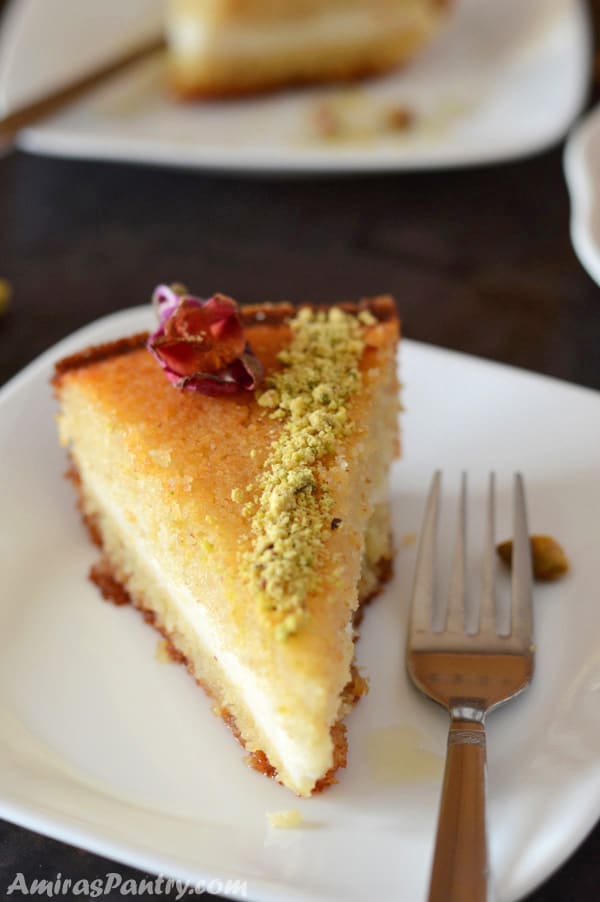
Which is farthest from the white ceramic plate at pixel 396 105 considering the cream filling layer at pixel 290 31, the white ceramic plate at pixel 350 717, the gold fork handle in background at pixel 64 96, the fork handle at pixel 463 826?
the fork handle at pixel 463 826

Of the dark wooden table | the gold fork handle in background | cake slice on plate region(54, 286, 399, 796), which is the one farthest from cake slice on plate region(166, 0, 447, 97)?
cake slice on plate region(54, 286, 399, 796)

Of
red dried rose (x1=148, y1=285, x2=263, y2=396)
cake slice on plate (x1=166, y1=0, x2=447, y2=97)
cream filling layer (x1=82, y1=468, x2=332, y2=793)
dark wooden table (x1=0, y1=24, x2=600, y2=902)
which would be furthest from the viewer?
cake slice on plate (x1=166, y1=0, x2=447, y2=97)

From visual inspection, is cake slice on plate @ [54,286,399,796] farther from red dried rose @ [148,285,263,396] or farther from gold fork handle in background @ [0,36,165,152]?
gold fork handle in background @ [0,36,165,152]

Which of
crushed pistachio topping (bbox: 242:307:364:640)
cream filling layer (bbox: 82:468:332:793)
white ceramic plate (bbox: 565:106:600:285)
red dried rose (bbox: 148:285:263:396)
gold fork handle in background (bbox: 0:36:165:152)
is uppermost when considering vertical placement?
gold fork handle in background (bbox: 0:36:165:152)

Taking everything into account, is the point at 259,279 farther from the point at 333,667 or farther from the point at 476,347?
the point at 333,667

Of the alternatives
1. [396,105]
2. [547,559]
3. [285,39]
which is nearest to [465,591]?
[547,559]

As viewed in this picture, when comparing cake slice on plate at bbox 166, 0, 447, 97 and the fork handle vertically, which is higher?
cake slice on plate at bbox 166, 0, 447, 97

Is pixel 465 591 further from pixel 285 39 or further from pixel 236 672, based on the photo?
pixel 285 39
